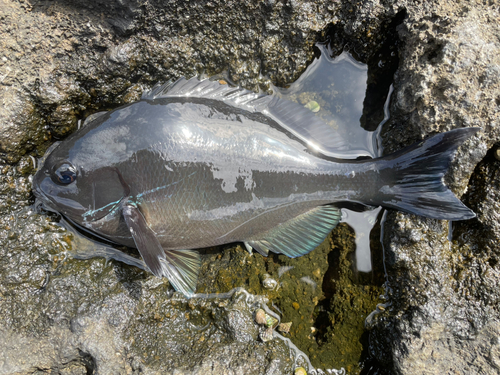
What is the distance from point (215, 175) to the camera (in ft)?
7.41

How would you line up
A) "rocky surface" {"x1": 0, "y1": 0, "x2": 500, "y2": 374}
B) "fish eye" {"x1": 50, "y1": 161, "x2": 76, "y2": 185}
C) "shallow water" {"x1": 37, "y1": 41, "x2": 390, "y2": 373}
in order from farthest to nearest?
"shallow water" {"x1": 37, "y1": 41, "x2": 390, "y2": 373}
"fish eye" {"x1": 50, "y1": 161, "x2": 76, "y2": 185}
"rocky surface" {"x1": 0, "y1": 0, "x2": 500, "y2": 374}

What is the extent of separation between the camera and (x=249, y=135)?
229 cm

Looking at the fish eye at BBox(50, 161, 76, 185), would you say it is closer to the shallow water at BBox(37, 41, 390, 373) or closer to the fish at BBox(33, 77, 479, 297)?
the fish at BBox(33, 77, 479, 297)

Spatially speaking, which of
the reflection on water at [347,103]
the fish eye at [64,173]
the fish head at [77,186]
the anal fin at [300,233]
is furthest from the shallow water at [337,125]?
the fish eye at [64,173]

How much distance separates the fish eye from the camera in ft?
A: 7.39

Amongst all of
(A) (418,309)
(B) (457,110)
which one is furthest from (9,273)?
(B) (457,110)

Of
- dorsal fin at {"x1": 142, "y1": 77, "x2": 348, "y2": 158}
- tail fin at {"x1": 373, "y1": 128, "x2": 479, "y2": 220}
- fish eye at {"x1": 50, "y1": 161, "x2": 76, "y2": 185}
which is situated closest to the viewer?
tail fin at {"x1": 373, "y1": 128, "x2": 479, "y2": 220}

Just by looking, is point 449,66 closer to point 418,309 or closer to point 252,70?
point 252,70

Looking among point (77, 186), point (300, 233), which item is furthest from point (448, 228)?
point (77, 186)

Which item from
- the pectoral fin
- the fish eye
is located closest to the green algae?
the pectoral fin

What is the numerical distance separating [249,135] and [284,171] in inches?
13.7

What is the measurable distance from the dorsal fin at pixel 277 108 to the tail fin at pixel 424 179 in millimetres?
433

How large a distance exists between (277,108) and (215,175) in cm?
69

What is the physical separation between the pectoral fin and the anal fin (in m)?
0.55
